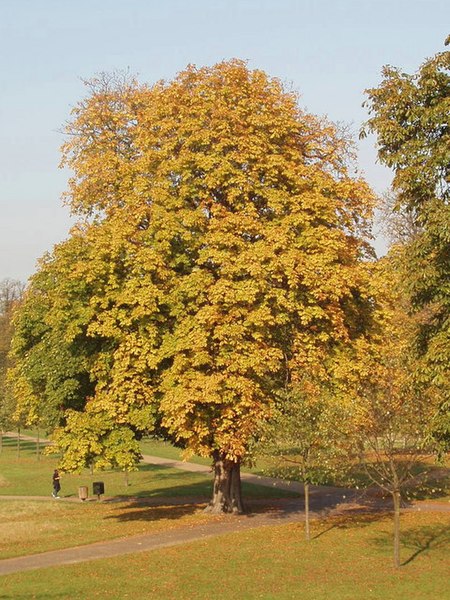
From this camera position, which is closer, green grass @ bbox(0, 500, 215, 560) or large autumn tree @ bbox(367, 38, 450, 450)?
large autumn tree @ bbox(367, 38, 450, 450)

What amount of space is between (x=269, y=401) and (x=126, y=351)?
18.5 ft

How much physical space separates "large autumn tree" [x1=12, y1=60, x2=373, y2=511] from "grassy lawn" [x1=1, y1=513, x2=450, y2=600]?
3900 mm

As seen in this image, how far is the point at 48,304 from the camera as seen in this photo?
3350cm

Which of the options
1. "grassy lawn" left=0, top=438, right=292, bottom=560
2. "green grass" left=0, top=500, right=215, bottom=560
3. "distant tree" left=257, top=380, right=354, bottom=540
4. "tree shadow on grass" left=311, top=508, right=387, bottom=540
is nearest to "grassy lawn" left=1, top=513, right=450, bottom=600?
"tree shadow on grass" left=311, top=508, right=387, bottom=540

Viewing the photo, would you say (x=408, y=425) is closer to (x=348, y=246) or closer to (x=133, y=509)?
(x=348, y=246)

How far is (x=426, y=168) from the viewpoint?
60.0 feet

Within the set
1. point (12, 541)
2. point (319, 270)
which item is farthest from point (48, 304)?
point (319, 270)

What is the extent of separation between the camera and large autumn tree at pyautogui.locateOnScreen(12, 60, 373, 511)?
27484 mm

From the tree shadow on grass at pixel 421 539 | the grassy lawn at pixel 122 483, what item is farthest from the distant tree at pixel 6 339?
the tree shadow on grass at pixel 421 539

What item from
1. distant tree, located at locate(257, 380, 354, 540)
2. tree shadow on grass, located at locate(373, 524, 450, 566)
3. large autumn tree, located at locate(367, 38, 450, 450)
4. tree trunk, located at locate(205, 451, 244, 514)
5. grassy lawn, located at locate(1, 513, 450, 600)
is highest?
large autumn tree, located at locate(367, 38, 450, 450)

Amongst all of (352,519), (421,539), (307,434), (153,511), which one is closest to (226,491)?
(153,511)

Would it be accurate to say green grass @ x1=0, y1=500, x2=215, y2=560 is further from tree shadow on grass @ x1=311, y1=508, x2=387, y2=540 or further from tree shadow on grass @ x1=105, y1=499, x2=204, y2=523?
tree shadow on grass @ x1=311, y1=508, x2=387, y2=540

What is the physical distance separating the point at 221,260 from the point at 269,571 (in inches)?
429

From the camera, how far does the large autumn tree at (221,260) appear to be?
90.2 ft
